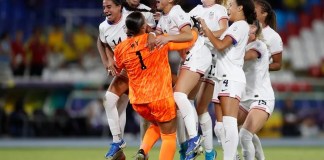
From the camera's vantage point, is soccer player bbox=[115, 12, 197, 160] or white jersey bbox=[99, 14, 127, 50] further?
white jersey bbox=[99, 14, 127, 50]

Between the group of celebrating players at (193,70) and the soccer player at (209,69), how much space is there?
13mm

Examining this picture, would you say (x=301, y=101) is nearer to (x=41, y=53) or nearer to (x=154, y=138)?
(x=41, y=53)

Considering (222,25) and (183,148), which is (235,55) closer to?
(222,25)

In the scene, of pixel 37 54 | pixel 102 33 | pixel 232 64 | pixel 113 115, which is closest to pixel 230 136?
pixel 232 64

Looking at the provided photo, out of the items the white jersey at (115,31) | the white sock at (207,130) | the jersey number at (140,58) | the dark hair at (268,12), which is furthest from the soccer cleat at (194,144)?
the dark hair at (268,12)

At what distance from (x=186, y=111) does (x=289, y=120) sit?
11122 millimetres

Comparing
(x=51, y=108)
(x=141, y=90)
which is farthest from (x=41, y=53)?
(x=141, y=90)

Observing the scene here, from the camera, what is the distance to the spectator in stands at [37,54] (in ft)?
68.4

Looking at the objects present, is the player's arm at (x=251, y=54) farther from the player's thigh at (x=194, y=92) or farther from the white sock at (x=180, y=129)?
the white sock at (x=180, y=129)

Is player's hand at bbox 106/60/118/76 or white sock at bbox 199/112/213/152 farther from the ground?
player's hand at bbox 106/60/118/76

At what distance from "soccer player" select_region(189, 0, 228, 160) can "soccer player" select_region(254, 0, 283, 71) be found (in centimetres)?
59

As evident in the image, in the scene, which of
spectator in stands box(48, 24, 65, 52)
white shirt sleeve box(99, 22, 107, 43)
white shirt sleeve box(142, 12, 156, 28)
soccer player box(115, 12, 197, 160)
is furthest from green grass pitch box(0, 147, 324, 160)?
spectator in stands box(48, 24, 65, 52)

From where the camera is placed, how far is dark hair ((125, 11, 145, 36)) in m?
10.4

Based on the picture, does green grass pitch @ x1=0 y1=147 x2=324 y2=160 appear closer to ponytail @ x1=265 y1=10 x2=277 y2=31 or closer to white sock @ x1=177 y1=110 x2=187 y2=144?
white sock @ x1=177 y1=110 x2=187 y2=144
